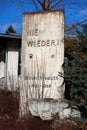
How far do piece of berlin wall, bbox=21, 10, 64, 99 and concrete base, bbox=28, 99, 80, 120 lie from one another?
527 mm

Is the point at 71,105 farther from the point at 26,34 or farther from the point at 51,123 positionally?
the point at 26,34

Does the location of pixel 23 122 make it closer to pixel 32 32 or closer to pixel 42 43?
pixel 42 43

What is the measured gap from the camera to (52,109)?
719 centimetres

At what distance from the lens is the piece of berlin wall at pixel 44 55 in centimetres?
777

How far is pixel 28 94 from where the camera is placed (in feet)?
26.1

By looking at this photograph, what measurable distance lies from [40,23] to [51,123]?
2.75 meters

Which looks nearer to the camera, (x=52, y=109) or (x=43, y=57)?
(x=52, y=109)

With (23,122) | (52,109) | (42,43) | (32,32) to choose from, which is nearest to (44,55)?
(42,43)

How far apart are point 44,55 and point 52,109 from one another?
155 centimetres

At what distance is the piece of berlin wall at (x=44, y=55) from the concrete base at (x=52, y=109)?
53 centimetres

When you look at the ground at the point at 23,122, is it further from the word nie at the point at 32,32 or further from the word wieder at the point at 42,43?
the word nie at the point at 32,32

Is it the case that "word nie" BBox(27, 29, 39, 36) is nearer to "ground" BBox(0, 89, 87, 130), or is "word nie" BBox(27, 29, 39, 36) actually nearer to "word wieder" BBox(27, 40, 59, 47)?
"word wieder" BBox(27, 40, 59, 47)

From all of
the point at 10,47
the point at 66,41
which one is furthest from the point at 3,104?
the point at 10,47

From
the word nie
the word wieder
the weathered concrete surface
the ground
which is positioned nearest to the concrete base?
the ground
